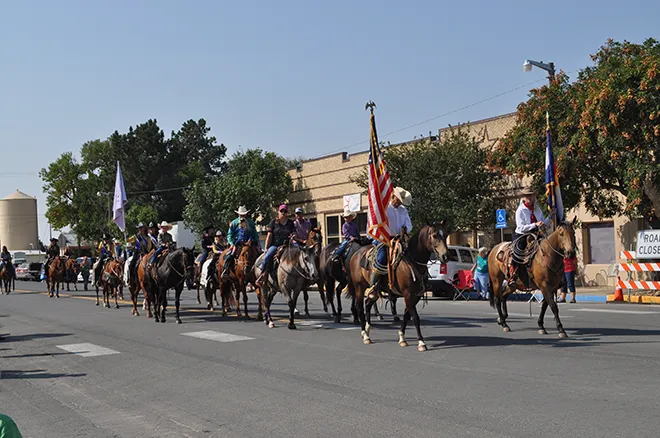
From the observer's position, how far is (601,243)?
32.6m

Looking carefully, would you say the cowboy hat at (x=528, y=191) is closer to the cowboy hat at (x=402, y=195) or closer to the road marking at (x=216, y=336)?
the cowboy hat at (x=402, y=195)

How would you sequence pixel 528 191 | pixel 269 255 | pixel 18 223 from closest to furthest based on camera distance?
1. pixel 269 255
2. pixel 528 191
3. pixel 18 223

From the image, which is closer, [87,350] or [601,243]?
[87,350]

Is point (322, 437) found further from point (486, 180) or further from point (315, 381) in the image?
point (486, 180)

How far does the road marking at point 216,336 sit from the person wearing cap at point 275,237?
6.28 ft

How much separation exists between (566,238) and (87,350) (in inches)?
362

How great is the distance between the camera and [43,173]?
10344 cm

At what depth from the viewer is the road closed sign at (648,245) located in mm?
24438

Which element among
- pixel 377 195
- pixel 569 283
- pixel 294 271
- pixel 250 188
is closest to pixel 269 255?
pixel 294 271

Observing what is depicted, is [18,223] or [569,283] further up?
[18,223]

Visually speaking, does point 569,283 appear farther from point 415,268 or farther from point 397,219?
point 415,268

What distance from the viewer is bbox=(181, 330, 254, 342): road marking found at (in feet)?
50.0

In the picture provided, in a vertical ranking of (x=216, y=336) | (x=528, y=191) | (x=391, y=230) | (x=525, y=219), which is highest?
(x=528, y=191)

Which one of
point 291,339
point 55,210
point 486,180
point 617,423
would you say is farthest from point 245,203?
point 55,210
